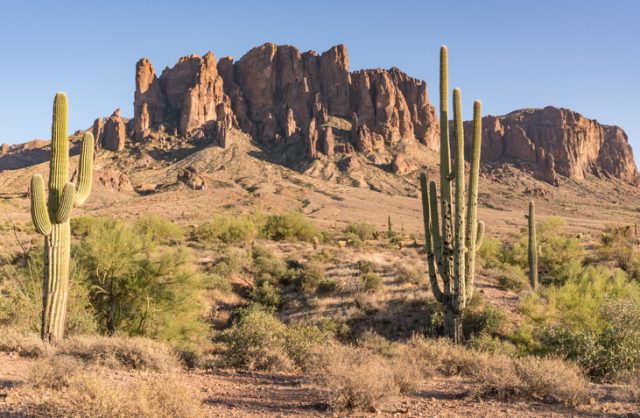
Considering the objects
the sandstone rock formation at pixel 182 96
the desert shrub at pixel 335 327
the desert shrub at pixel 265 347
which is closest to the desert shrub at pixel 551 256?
the desert shrub at pixel 335 327

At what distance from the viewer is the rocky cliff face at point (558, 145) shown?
123 m

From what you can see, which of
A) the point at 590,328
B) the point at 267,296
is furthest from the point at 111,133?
the point at 590,328

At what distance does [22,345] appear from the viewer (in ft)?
24.8

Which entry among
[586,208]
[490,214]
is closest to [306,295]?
[490,214]

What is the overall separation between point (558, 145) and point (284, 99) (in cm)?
7954

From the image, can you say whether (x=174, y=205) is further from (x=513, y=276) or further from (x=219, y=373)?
(x=219, y=373)

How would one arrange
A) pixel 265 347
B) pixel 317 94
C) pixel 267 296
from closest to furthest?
pixel 265 347 → pixel 267 296 → pixel 317 94

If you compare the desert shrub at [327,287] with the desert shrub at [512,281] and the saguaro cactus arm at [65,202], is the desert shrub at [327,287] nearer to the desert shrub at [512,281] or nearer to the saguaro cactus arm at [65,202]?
the desert shrub at [512,281]

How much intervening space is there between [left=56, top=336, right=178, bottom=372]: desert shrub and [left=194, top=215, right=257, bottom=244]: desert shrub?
20.4m

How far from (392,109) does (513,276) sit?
104348 mm

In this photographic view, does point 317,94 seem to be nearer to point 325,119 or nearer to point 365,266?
point 325,119

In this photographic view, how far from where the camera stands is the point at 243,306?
16.7 m

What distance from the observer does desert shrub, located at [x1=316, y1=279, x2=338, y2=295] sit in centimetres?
1730

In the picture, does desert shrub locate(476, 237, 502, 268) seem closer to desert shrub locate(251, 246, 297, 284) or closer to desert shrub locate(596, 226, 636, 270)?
desert shrub locate(596, 226, 636, 270)
